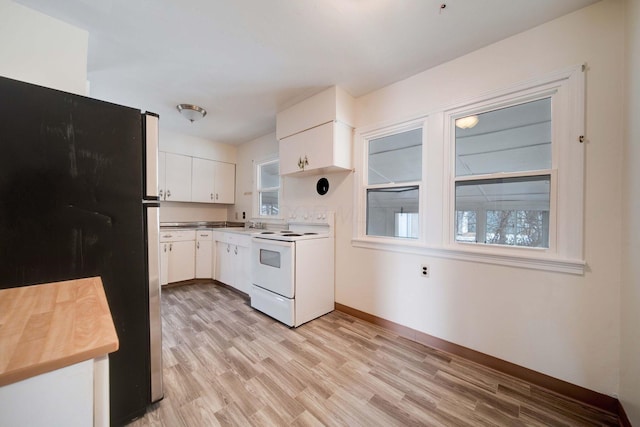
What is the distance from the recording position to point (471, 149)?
1948 millimetres

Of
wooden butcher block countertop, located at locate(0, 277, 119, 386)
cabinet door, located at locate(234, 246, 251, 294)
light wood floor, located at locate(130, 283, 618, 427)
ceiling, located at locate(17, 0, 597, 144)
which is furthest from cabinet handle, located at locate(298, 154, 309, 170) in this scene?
wooden butcher block countertop, located at locate(0, 277, 119, 386)

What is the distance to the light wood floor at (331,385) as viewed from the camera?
4.42 ft

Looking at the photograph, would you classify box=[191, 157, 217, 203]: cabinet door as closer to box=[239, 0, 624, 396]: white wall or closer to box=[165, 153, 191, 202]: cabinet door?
box=[165, 153, 191, 202]: cabinet door

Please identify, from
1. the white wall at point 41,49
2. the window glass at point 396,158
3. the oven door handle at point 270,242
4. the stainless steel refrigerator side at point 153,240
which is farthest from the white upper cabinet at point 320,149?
the white wall at point 41,49

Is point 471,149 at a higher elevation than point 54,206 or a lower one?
higher

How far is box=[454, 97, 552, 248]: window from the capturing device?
65.1 inches

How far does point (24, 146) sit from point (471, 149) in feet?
8.85

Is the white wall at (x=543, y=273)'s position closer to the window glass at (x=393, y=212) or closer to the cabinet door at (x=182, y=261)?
the window glass at (x=393, y=212)

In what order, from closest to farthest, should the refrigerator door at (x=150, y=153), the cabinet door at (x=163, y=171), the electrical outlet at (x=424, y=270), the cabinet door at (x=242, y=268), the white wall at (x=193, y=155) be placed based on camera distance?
the refrigerator door at (x=150, y=153) → the electrical outlet at (x=424, y=270) → the cabinet door at (x=242, y=268) → the cabinet door at (x=163, y=171) → the white wall at (x=193, y=155)

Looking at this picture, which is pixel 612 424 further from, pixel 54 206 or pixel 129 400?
pixel 54 206

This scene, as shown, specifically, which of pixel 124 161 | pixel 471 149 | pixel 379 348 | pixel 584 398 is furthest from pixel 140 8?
pixel 584 398

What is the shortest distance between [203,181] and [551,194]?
4.45m

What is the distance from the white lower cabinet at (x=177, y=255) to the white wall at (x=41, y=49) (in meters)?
2.33

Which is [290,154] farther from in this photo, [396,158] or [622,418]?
[622,418]
